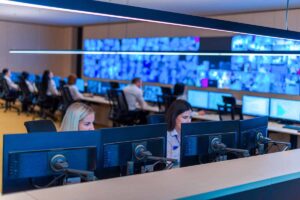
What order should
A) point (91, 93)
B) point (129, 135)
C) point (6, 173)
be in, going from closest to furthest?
point (6, 173) → point (129, 135) → point (91, 93)

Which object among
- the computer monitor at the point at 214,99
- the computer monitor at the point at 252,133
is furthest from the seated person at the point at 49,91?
the computer monitor at the point at 252,133

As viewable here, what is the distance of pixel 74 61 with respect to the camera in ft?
43.8

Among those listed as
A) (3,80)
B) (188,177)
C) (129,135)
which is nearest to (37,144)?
(129,135)

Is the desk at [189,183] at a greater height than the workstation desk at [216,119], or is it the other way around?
the desk at [189,183]

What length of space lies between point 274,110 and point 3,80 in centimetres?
765

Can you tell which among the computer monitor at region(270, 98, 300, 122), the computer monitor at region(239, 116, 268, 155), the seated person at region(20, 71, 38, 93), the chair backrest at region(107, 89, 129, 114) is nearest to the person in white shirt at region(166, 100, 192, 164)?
the computer monitor at region(239, 116, 268, 155)

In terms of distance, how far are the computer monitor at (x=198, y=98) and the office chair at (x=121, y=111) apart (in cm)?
112

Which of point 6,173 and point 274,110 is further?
point 274,110

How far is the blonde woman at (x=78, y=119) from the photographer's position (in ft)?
10.3

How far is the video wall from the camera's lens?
735cm

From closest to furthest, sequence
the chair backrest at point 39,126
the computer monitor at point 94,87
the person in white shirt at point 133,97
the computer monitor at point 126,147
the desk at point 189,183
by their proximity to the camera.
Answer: the desk at point 189,183 < the computer monitor at point 126,147 < the chair backrest at point 39,126 < the person in white shirt at point 133,97 < the computer monitor at point 94,87

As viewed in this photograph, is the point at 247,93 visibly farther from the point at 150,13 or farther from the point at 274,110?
the point at 150,13

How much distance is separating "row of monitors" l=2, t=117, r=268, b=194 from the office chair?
5027 millimetres

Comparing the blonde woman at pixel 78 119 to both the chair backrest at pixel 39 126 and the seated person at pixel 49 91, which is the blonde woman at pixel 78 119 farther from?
the seated person at pixel 49 91
